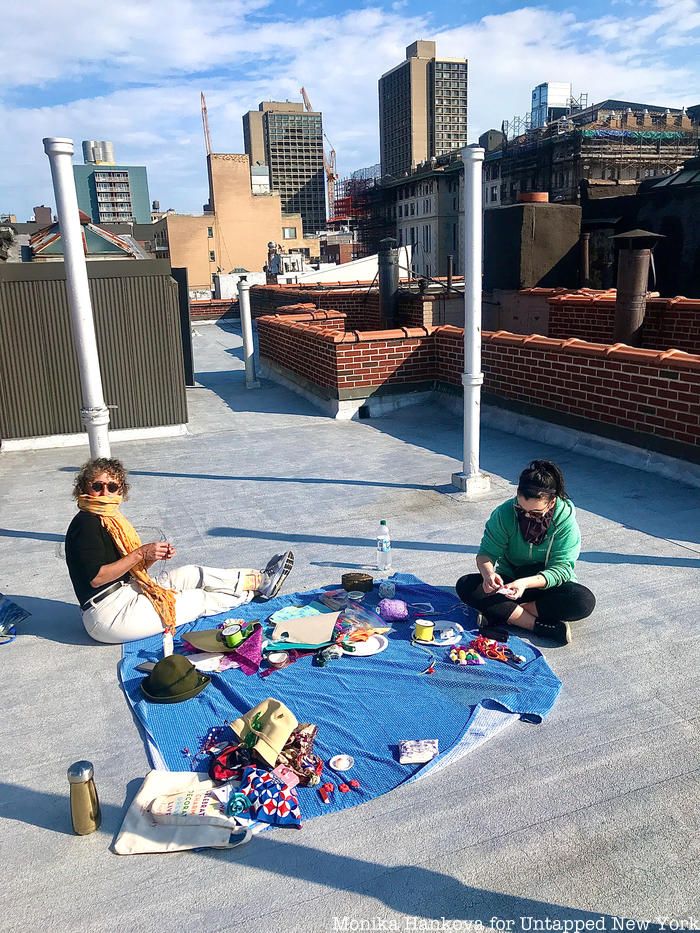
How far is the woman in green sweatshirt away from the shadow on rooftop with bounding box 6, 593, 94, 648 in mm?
2496

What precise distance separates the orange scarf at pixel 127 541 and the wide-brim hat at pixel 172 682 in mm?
445

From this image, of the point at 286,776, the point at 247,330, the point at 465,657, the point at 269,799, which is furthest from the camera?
the point at 247,330

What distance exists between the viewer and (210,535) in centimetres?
612

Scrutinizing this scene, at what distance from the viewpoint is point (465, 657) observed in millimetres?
4074

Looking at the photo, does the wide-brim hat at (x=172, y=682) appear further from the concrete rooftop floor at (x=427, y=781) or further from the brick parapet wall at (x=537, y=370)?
the brick parapet wall at (x=537, y=370)

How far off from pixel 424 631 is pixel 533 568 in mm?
793

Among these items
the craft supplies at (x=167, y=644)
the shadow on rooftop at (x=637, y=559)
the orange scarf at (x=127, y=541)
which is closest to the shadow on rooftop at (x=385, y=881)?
the craft supplies at (x=167, y=644)

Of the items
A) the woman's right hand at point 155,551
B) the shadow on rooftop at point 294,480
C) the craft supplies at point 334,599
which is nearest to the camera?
the woman's right hand at point 155,551

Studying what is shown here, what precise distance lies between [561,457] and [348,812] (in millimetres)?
5645

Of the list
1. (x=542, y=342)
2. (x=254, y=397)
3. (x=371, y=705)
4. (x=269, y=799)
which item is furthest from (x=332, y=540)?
(x=254, y=397)

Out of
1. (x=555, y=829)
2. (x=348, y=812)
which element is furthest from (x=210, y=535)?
(x=555, y=829)

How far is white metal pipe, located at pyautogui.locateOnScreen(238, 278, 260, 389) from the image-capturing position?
13.1 m

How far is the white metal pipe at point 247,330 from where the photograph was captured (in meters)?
13.1

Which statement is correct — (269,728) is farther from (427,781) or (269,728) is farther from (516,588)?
(516,588)
